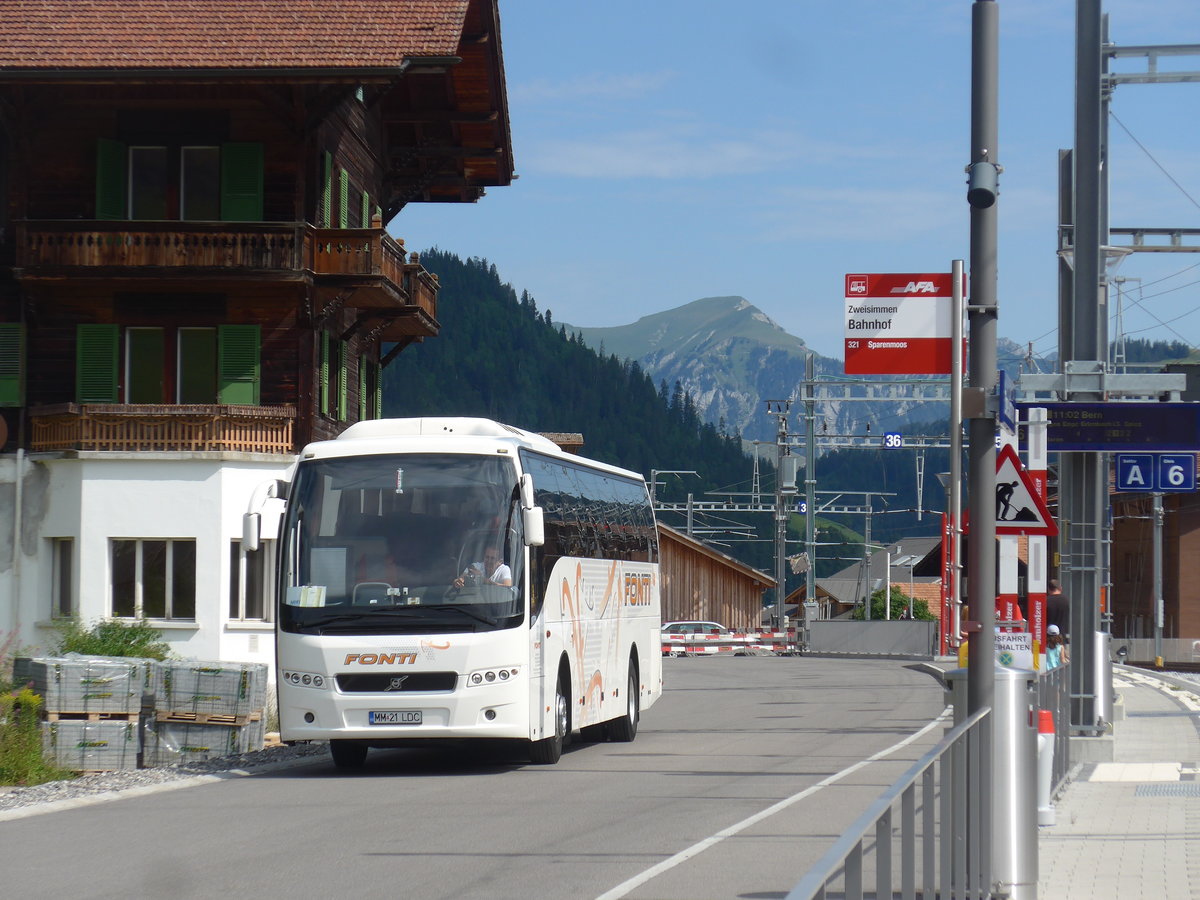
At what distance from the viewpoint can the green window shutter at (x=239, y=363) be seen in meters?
32.4

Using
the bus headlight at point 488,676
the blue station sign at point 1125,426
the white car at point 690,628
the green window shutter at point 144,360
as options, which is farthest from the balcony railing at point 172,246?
the white car at point 690,628

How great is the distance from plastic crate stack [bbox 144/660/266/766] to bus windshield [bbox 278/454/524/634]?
305 cm

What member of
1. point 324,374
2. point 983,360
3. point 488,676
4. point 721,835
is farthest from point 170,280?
point 983,360

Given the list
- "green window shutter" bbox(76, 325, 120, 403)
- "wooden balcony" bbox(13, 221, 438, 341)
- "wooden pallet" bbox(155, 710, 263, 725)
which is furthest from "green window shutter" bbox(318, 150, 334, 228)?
"wooden pallet" bbox(155, 710, 263, 725)

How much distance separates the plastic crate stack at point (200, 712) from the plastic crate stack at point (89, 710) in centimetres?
56

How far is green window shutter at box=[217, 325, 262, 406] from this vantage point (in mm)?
32406

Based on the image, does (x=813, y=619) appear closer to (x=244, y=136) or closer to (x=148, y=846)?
(x=244, y=136)

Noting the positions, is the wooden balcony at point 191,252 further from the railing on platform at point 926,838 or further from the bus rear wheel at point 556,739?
the railing on platform at point 926,838

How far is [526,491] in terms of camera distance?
57.2ft

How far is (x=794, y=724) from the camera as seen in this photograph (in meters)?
25.0

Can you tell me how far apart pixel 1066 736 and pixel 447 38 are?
1985 centimetres

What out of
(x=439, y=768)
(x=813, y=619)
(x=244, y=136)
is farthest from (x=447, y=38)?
(x=813, y=619)

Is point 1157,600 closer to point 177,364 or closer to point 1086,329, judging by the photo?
point 177,364

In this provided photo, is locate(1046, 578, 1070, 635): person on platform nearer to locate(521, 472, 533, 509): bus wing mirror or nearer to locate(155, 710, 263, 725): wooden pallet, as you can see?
locate(521, 472, 533, 509): bus wing mirror
